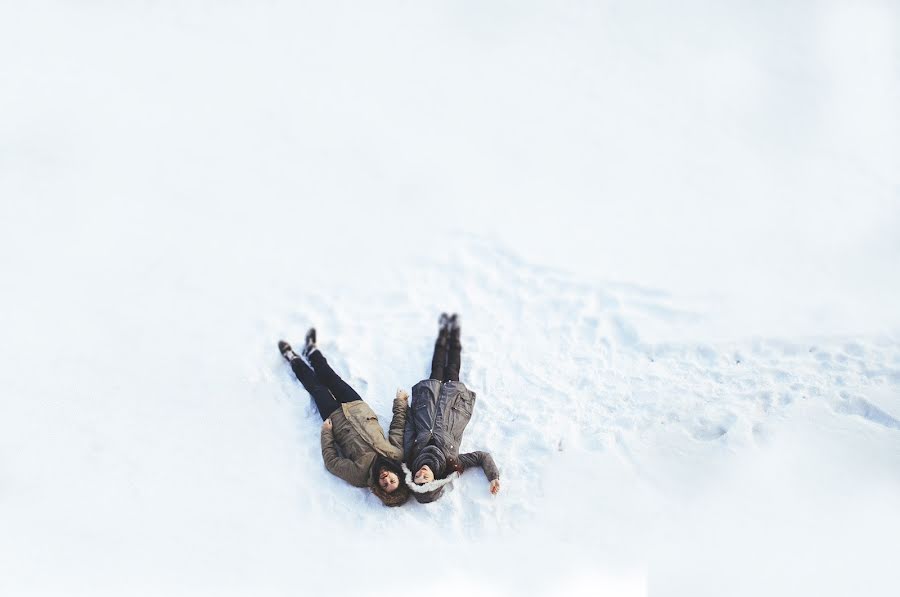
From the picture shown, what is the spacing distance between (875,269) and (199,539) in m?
8.24

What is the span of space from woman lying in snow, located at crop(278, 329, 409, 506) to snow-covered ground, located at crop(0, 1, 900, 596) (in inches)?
9.7

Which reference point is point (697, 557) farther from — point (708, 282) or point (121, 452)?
point (121, 452)

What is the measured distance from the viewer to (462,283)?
7.96m

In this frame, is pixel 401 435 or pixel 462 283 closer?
pixel 401 435

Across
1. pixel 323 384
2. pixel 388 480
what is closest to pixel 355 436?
pixel 388 480

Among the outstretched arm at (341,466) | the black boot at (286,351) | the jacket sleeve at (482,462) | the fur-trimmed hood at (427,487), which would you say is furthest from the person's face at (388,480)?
the black boot at (286,351)

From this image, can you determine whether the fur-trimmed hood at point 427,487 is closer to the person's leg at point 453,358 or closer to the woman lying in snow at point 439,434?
the woman lying in snow at point 439,434

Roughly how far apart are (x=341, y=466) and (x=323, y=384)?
1066 millimetres

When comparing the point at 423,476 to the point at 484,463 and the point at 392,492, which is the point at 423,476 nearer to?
the point at 392,492

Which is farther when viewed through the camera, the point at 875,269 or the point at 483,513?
the point at 875,269

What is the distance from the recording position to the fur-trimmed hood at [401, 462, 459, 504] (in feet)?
18.0

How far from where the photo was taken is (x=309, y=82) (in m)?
11.1

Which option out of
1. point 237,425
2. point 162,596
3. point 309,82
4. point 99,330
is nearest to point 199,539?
point 162,596

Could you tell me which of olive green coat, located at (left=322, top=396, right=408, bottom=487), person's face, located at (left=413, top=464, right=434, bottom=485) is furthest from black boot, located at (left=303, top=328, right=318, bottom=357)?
person's face, located at (left=413, top=464, right=434, bottom=485)
